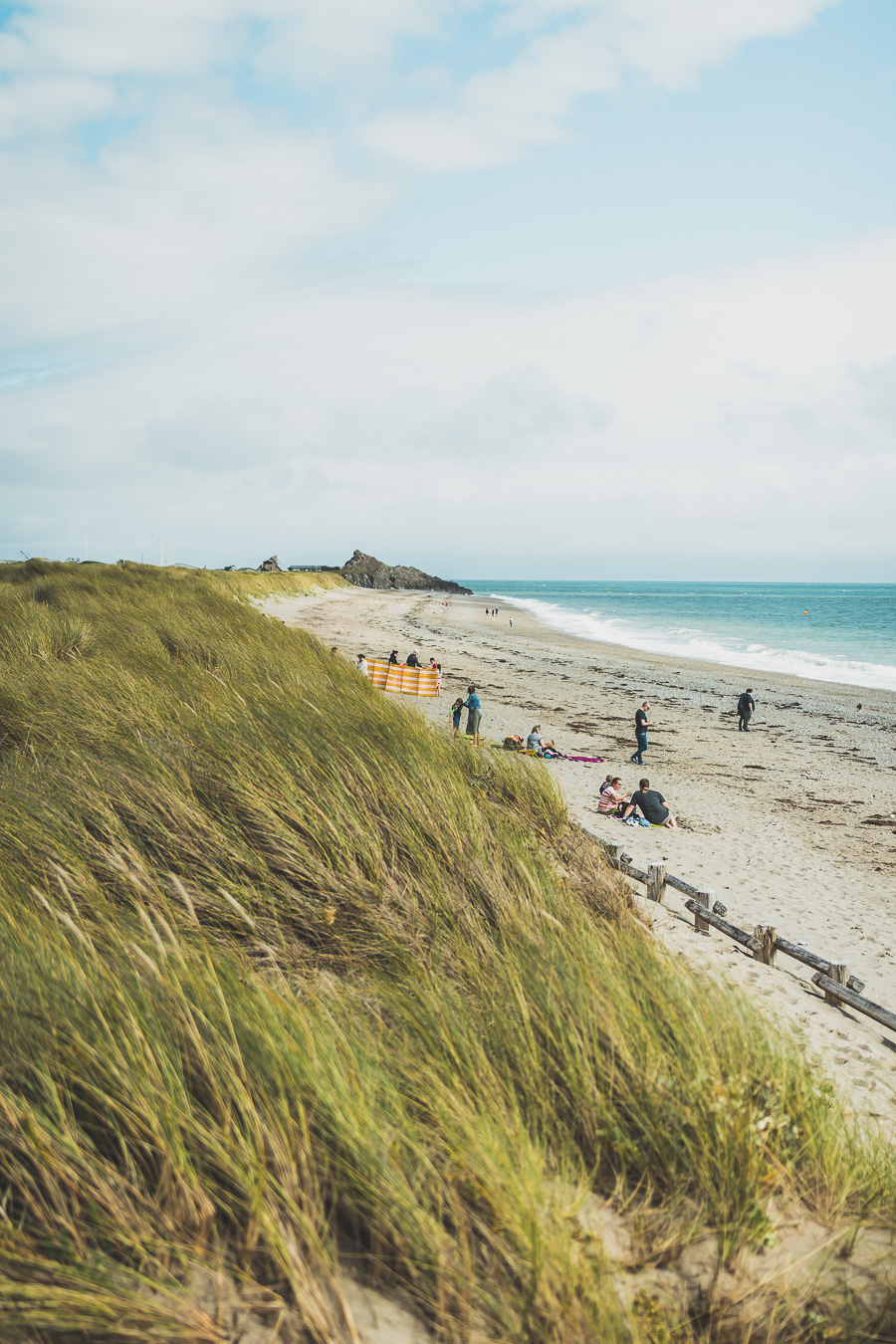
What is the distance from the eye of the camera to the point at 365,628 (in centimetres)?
3756

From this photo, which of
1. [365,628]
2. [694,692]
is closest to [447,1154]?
[694,692]

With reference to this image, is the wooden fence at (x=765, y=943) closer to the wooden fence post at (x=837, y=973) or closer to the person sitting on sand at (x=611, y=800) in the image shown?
the wooden fence post at (x=837, y=973)

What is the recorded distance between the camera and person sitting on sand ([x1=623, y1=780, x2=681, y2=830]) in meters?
10.4

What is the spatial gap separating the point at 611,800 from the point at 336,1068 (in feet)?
30.8

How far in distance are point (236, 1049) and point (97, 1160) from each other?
39 centimetres

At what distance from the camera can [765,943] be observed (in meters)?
5.99

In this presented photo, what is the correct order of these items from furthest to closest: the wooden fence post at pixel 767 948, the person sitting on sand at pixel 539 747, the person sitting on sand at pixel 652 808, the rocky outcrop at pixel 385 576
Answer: the rocky outcrop at pixel 385 576 → the person sitting on sand at pixel 539 747 → the person sitting on sand at pixel 652 808 → the wooden fence post at pixel 767 948

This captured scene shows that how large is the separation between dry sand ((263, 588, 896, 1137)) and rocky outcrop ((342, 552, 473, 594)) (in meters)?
83.5

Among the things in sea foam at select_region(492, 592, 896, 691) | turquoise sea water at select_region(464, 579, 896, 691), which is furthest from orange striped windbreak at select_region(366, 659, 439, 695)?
turquoise sea water at select_region(464, 579, 896, 691)

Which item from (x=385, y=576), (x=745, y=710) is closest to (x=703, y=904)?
(x=745, y=710)

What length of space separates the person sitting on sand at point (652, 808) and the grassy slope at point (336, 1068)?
20.7 ft

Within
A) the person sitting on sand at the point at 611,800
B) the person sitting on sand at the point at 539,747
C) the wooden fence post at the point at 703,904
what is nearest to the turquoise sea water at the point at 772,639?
the person sitting on sand at the point at 539,747

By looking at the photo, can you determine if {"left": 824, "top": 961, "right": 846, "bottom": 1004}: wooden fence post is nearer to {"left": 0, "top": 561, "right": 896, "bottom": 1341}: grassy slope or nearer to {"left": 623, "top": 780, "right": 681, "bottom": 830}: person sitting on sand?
{"left": 0, "top": 561, "right": 896, "bottom": 1341}: grassy slope

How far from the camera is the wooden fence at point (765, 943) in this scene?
5.24m
